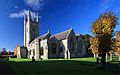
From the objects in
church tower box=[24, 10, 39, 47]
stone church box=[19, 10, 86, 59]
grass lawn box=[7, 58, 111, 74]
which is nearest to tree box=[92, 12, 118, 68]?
grass lawn box=[7, 58, 111, 74]

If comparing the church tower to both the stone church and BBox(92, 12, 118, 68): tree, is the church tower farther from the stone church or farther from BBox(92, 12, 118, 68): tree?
BBox(92, 12, 118, 68): tree

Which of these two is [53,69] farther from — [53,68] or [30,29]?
[30,29]

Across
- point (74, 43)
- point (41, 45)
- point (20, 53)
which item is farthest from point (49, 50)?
point (20, 53)

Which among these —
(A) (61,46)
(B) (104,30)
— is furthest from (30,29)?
(B) (104,30)

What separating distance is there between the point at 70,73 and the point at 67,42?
1944 inches

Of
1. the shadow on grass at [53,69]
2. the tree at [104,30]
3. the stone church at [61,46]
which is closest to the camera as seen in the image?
the shadow on grass at [53,69]

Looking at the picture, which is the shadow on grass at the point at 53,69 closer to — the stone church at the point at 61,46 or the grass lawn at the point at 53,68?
the grass lawn at the point at 53,68

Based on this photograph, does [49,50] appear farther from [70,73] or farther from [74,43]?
[70,73]

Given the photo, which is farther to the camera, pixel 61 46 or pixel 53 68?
pixel 61 46

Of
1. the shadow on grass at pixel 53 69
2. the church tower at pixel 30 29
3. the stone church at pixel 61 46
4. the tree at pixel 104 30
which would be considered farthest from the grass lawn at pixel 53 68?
the church tower at pixel 30 29

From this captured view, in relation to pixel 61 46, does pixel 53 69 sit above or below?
below

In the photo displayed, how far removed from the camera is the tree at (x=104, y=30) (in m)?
36.0

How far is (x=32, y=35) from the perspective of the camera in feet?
352

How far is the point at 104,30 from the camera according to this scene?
121 feet
